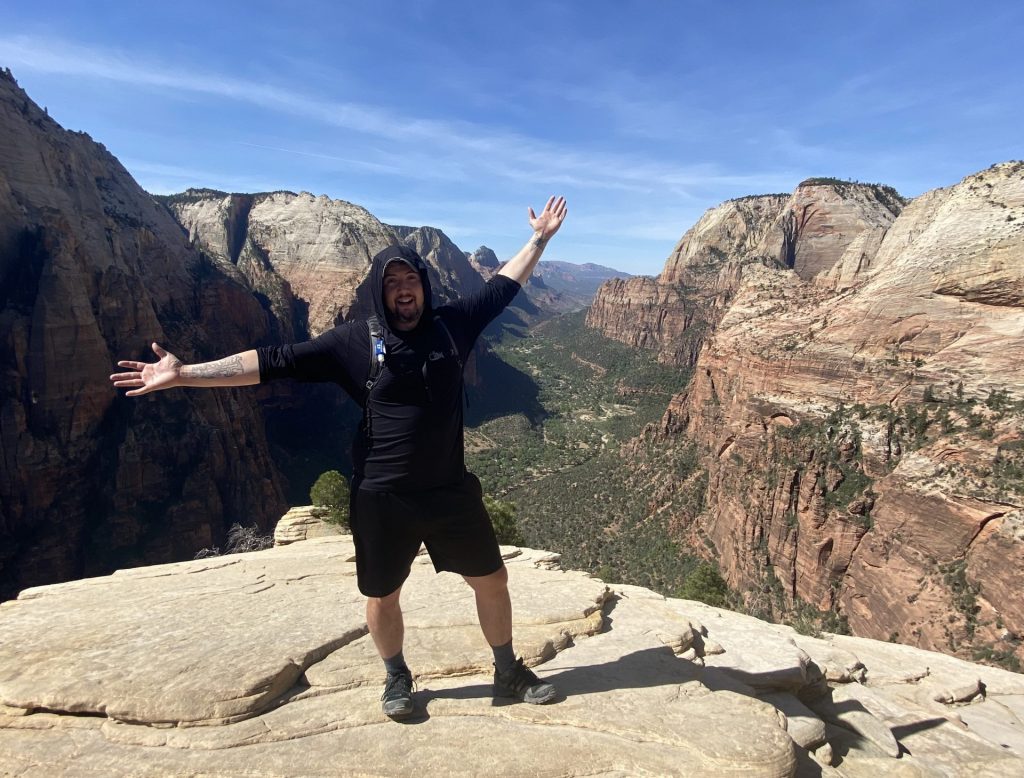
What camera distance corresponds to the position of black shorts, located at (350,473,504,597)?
459 cm

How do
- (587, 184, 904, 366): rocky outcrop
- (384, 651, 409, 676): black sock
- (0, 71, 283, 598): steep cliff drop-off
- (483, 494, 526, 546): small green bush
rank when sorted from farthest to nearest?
(587, 184, 904, 366): rocky outcrop < (0, 71, 283, 598): steep cliff drop-off < (483, 494, 526, 546): small green bush < (384, 651, 409, 676): black sock

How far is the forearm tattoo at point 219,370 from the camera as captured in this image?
14.5 ft

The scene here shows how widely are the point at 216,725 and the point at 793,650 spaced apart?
7700 mm

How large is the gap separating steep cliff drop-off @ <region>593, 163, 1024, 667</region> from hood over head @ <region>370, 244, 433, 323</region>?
27705 mm

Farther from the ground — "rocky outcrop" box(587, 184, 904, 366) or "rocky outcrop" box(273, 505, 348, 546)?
"rocky outcrop" box(587, 184, 904, 366)

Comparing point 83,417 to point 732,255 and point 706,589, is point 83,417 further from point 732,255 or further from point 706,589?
point 732,255

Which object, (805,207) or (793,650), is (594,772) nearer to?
(793,650)

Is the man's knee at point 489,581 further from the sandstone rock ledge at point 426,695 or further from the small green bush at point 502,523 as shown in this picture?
the small green bush at point 502,523

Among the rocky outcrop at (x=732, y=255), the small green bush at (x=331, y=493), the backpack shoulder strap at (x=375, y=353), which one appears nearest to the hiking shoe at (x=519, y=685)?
the backpack shoulder strap at (x=375, y=353)

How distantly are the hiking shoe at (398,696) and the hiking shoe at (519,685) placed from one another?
874 millimetres

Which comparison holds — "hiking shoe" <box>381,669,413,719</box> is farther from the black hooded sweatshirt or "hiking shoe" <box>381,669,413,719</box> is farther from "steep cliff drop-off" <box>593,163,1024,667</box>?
"steep cliff drop-off" <box>593,163,1024,667</box>

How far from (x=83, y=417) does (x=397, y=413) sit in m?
39.9

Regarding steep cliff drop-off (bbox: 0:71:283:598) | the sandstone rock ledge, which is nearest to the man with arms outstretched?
the sandstone rock ledge

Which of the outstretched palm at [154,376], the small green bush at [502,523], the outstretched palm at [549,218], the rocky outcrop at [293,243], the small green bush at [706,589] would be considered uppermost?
the rocky outcrop at [293,243]
